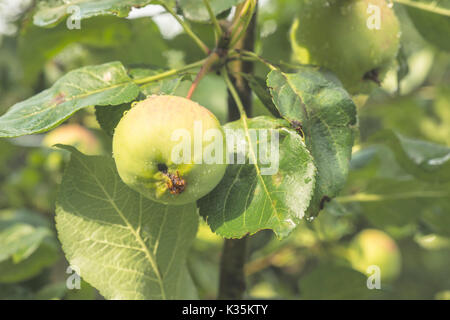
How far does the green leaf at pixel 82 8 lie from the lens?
29.8 inches

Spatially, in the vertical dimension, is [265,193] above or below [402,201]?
above

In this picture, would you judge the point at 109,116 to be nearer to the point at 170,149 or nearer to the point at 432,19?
the point at 170,149

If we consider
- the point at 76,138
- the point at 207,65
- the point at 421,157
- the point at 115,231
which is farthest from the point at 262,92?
the point at 76,138

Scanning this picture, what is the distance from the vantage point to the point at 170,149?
616 millimetres

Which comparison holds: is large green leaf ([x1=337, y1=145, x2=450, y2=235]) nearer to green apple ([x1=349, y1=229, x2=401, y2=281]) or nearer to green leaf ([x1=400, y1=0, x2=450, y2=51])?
green leaf ([x1=400, y1=0, x2=450, y2=51])

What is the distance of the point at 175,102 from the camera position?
651 millimetres

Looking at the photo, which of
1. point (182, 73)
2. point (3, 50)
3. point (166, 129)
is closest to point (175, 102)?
point (166, 129)

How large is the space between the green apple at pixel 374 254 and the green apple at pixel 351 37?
113cm

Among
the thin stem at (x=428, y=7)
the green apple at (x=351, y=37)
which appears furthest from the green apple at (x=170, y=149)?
the thin stem at (x=428, y=7)

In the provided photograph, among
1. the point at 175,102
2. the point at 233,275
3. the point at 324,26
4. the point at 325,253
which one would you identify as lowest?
the point at 325,253

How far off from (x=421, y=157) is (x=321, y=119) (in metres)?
0.44

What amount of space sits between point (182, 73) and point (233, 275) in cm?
46

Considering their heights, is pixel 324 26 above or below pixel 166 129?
above

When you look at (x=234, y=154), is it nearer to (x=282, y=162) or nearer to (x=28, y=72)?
(x=282, y=162)
